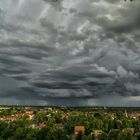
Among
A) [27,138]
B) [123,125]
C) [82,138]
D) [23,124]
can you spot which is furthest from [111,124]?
[27,138]

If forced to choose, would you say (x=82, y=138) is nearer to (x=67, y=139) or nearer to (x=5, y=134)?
(x=67, y=139)

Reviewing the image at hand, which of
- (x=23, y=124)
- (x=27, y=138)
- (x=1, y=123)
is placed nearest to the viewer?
(x=27, y=138)

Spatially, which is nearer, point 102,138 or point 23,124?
point 102,138

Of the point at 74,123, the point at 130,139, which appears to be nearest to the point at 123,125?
the point at 74,123

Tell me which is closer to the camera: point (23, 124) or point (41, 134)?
point (41, 134)

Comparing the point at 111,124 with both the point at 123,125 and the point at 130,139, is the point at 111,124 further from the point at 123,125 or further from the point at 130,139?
the point at 130,139

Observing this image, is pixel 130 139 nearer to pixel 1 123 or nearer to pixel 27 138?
pixel 27 138

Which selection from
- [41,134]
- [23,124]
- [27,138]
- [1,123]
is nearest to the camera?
[27,138]

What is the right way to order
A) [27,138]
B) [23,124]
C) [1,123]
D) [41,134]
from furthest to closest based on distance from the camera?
1. [23,124]
2. [1,123]
3. [41,134]
4. [27,138]

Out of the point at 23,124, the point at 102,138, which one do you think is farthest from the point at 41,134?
the point at 23,124
